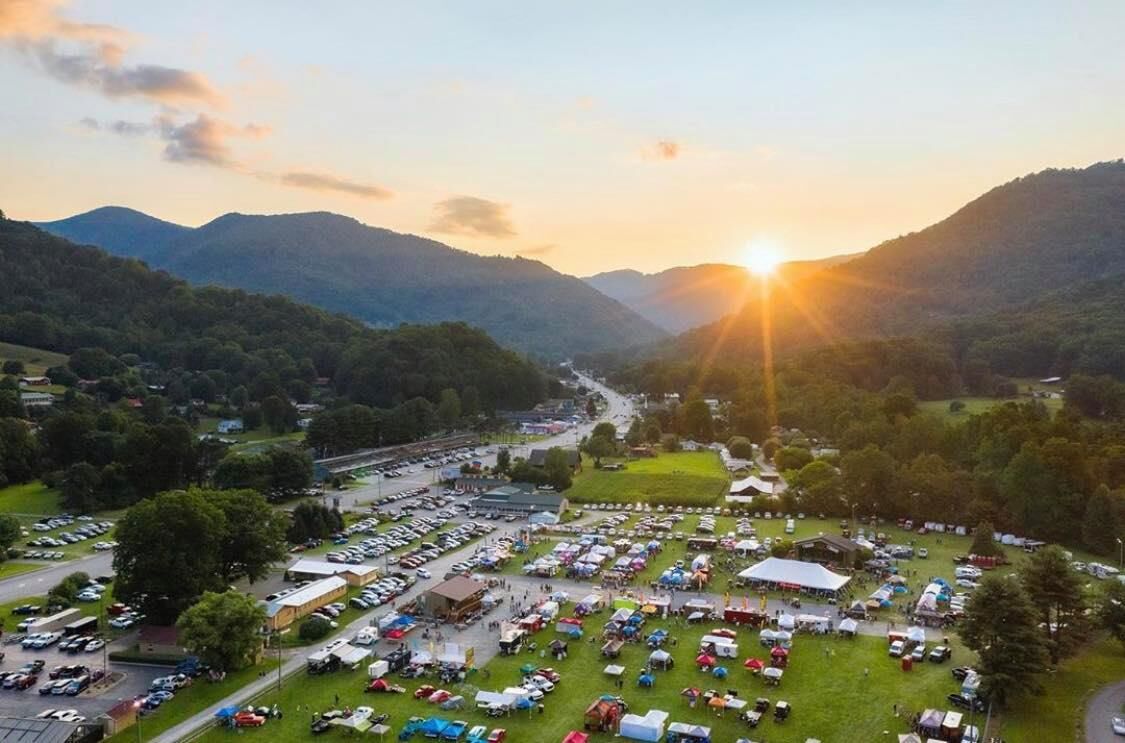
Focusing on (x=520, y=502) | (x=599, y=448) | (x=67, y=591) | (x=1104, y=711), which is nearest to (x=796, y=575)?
(x=1104, y=711)

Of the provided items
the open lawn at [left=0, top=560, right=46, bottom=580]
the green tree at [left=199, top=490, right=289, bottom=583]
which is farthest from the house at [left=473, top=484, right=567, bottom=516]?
the open lawn at [left=0, top=560, right=46, bottom=580]

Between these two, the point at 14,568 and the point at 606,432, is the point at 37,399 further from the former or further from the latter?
the point at 606,432

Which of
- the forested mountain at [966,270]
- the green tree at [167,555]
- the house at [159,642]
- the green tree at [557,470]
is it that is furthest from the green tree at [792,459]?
the forested mountain at [966,270]

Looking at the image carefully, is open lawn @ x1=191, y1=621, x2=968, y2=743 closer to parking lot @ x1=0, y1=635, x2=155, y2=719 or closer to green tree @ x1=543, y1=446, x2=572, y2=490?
parking lot @ x1=0, y1=635, x2=155, y2=719

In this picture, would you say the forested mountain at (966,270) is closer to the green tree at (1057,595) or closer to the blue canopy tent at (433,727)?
the green tree at (1057,595)

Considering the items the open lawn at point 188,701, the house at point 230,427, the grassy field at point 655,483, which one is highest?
the house at point 230,427

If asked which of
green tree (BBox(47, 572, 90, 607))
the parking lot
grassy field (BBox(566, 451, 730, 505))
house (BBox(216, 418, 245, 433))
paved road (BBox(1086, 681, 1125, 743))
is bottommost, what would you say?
grassy field (BBox(566, 451, 730, 505))
